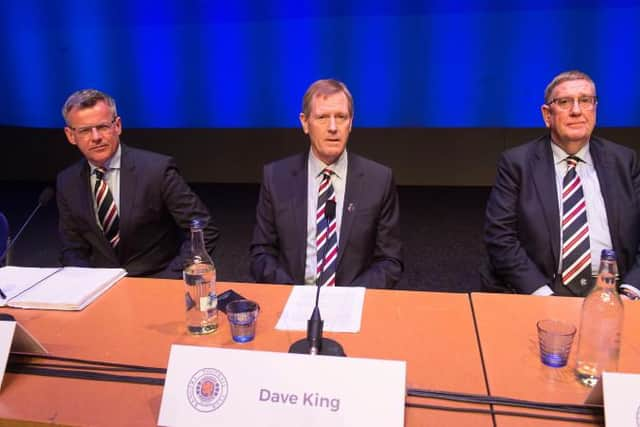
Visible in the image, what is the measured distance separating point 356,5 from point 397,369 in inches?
187

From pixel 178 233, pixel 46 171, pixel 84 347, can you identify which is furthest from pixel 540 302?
pixel 46 171

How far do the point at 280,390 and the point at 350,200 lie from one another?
113 cm

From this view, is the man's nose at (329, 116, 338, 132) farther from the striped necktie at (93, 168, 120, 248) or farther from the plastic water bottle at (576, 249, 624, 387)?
the plastic water bottle at (576, 249, 624, 387)

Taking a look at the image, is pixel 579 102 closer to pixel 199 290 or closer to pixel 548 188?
pixel 548 188

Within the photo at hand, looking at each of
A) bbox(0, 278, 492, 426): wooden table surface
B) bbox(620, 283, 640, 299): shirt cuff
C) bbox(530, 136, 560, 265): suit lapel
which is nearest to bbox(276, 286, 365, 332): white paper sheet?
bbox(0, 278, 492, 426): wooden table surface

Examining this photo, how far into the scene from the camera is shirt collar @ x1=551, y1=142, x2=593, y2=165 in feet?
6.92

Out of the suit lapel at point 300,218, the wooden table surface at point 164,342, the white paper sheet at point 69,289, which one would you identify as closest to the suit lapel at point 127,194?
the white paper sheet at point 69,289

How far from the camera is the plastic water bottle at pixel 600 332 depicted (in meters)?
1.13

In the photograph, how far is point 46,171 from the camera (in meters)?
6.17

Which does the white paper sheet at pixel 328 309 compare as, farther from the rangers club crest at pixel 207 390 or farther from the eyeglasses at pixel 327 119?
the eyeglasses at pixel 327 119

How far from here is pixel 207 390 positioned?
1013mm

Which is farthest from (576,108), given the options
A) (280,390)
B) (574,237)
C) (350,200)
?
(280,390)

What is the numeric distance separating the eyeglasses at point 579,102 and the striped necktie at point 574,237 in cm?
22

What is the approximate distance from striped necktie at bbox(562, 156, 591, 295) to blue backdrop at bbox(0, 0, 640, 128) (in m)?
3.32
